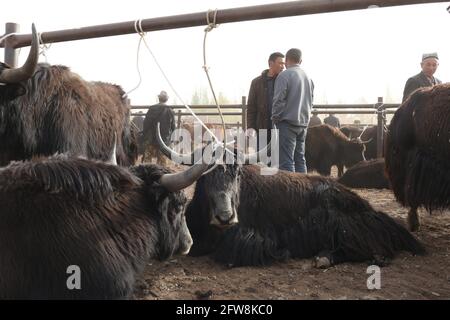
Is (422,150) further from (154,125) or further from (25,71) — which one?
(154,125)

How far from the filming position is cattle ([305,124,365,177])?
1011 cm

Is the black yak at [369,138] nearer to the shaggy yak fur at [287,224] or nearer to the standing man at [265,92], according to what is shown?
the standing man at [265,92]

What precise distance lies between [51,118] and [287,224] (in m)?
2.26

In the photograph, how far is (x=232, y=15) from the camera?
2.92 m

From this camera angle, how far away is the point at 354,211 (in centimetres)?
452

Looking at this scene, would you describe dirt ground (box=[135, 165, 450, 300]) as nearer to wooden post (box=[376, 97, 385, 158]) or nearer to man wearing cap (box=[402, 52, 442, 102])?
man wearing cap (box=[402, 52, 442, 102])

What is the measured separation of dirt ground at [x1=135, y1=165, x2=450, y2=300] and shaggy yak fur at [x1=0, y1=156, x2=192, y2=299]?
610mm

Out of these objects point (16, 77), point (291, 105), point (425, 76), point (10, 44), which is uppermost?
point (10, 44)

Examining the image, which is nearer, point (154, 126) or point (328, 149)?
point (328, 149)

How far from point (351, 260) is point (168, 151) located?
6.19ft

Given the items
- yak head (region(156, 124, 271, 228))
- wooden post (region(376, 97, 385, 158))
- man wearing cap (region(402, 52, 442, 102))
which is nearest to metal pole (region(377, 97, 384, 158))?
wooden post (region(376, 97, 385, 158))

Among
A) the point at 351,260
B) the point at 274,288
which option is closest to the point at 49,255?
the point at 274,288

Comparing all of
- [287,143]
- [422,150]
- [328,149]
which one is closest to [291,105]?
[287,143]
